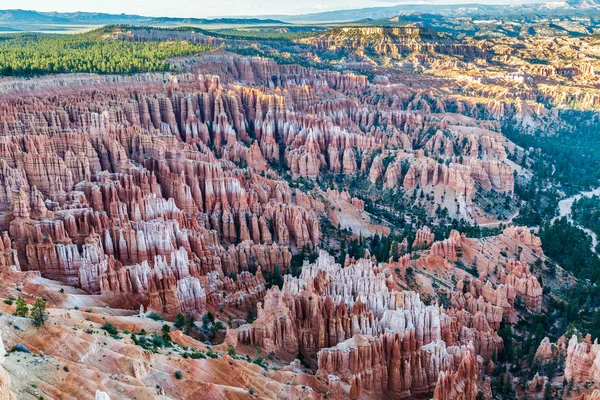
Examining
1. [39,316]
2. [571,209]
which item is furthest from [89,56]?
[39,316]

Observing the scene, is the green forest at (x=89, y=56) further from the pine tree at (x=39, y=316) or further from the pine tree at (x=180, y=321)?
the pine tree at (x=39, y=316)

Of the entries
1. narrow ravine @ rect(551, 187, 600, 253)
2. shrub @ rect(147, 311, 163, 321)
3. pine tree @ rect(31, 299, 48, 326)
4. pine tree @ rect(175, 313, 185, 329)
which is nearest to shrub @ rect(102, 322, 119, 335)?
pine tree @ rect(31, 299, 48, 326)

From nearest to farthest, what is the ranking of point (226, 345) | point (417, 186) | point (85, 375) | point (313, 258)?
1. point (85, 375)
2. point (226, 345)
3. point (313, 258)
4. point (417, 186)

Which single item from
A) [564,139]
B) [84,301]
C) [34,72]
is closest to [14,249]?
[84,301]

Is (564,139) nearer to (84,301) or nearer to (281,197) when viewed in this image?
(281,197)

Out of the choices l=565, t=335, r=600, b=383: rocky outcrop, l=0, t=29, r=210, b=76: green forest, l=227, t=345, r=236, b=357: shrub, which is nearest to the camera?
l=227, t=345, r=236, b=357: shrub

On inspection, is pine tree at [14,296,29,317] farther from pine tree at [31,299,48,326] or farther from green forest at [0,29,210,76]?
green forest at [0,29,210,76]

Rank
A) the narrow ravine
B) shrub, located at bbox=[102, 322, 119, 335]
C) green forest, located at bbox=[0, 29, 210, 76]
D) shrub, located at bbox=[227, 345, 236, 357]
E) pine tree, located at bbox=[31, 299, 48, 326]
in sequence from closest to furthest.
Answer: pine tree, located at bbox=[31, 299, 48, 326] < shrub, located at bbox=[102, 322, 119, 335] < shrub, located at bbox=[227, 345, 236, 357] < the narrow ravine < green forest, located at bbox=[0, 29, 210, 76]

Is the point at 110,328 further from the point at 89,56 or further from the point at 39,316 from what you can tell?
the point at 89,56
